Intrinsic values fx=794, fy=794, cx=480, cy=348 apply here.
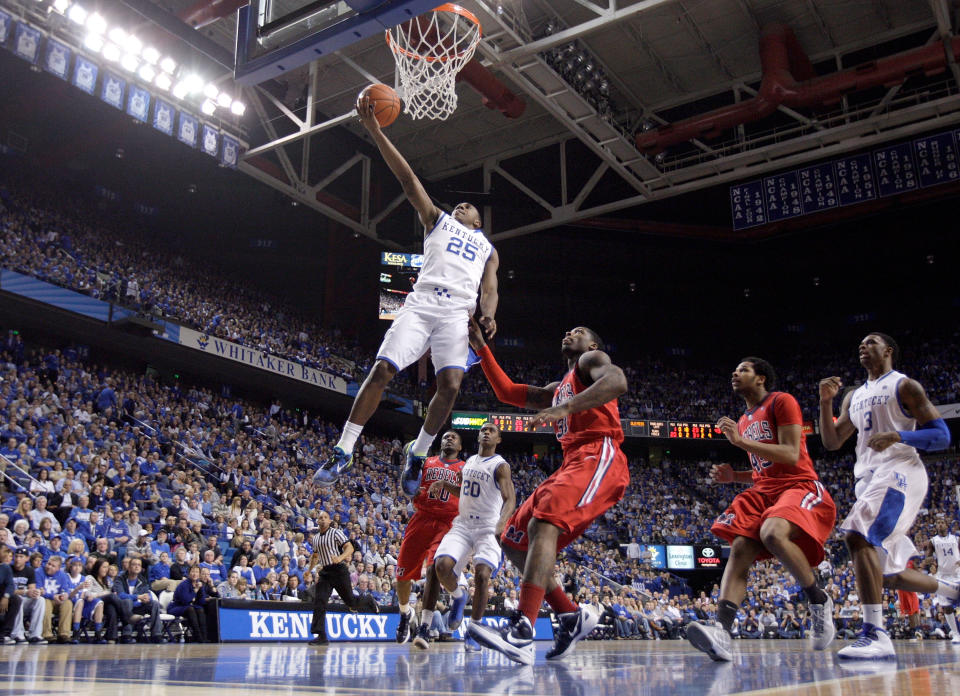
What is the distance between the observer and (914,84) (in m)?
21.2

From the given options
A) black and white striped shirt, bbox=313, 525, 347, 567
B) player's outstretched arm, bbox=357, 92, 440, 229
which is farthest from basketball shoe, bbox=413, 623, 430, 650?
player's outstretched arm, bbox=357, 92, 440, 229

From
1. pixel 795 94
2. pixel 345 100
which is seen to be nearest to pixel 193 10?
pixel 345 100

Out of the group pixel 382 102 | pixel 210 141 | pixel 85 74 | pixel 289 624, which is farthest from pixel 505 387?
pixel 210 141

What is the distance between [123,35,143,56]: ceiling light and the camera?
1639cm

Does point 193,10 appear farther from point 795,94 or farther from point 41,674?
point 41,674

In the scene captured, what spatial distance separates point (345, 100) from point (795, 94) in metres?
11.5

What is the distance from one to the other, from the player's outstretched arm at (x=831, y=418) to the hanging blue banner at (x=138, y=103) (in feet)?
51.9

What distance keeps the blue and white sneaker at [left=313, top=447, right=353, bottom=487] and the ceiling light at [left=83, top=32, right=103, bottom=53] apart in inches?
578

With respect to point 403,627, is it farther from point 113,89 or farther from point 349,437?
point 113,89

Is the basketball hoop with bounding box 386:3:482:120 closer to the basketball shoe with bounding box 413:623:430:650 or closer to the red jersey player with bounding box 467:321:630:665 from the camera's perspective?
the red jersey player with bounding box 467:321:630:665

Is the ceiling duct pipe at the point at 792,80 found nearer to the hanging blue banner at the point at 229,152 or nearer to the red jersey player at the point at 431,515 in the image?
the hanging blue banner at the point at 229,152

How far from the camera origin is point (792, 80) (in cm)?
1803

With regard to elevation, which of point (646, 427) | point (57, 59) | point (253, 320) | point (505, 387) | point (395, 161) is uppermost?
point (57, 59)

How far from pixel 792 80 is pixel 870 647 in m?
16.5
